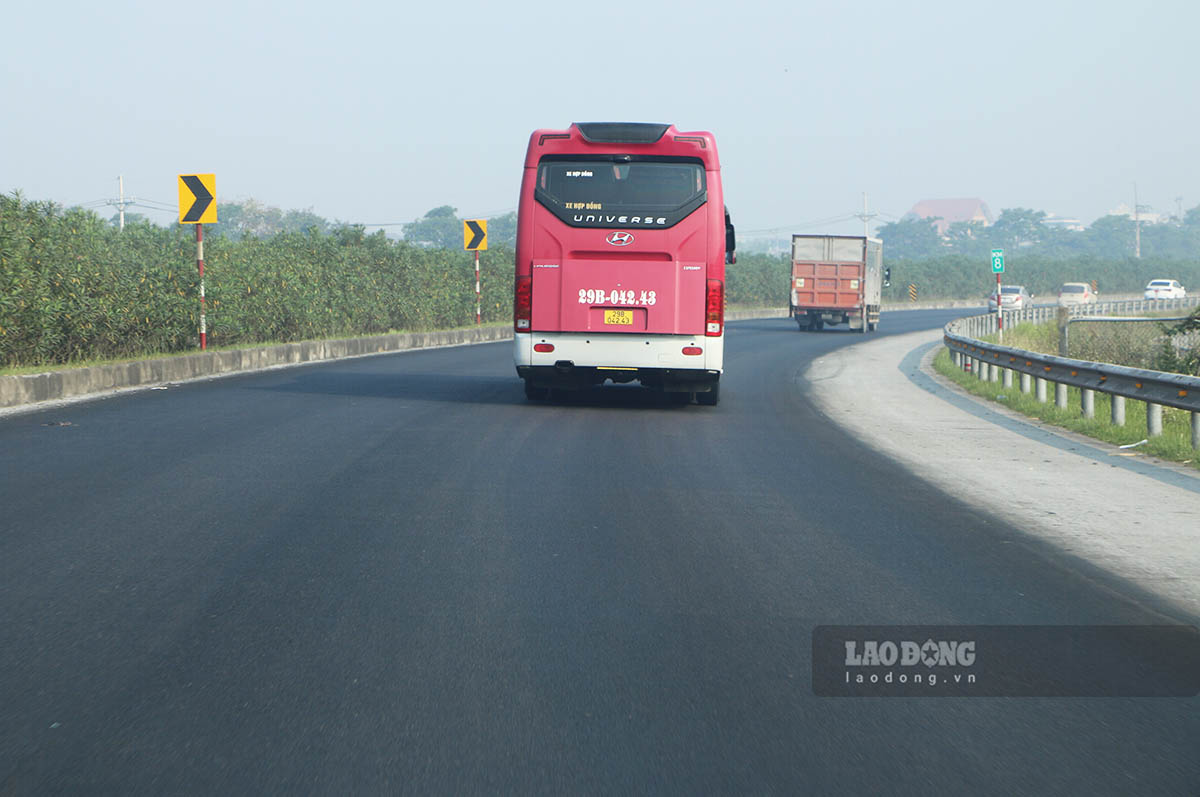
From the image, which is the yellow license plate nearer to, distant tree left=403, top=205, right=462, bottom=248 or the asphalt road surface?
the asphalt road surface

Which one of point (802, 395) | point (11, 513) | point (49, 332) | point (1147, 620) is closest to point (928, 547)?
point (1147, 620)

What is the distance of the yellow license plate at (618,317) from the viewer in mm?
15930

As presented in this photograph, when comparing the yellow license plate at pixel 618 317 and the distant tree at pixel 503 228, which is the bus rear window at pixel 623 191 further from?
the distant tree at pixel 503 228

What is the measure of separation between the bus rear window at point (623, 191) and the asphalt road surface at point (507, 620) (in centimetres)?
509

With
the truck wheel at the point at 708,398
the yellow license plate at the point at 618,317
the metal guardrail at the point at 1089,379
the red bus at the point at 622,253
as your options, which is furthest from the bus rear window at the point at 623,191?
the metal guardrail at the point at 1089,379

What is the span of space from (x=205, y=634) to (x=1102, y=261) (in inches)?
4887

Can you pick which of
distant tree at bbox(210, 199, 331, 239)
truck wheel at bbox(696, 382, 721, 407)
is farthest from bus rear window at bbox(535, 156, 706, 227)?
distant tree at bbox(210, 199, 331, 239)

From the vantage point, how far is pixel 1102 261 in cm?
11888

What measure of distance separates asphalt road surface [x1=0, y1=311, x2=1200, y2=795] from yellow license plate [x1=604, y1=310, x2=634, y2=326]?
4568 mm

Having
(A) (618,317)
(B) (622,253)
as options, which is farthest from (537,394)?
(B) (622,253)

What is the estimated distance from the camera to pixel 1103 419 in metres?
15.2

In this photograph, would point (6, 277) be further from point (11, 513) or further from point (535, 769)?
point (535, 769)

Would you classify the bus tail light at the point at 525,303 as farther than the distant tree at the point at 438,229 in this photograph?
No

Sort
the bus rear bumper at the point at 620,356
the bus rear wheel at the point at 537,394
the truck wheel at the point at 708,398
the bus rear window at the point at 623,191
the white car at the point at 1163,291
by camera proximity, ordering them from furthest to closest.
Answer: the white car at the point at 1163,291 < the bus rear wheel at the point at 537,394 < the truck wheel at the point at 708,398 < the bus rear bumper at the point at 620,356 < the bus rear window at the point at 623,191
